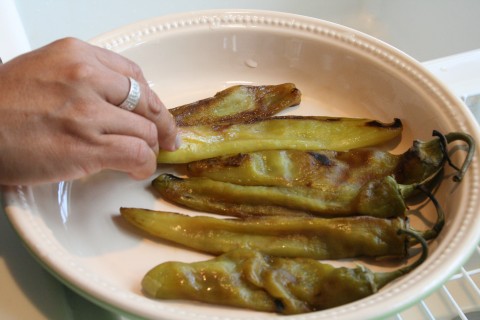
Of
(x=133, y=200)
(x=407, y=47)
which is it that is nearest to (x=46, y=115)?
(x=133, y=200)

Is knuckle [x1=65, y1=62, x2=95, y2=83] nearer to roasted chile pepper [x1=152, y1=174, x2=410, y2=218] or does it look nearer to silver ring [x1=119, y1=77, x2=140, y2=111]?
silver ring [x1=119, y1=77, x2=140, y2=111]

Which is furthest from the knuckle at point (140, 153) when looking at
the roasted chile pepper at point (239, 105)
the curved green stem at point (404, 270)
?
the curved green stem at point (404, 270)

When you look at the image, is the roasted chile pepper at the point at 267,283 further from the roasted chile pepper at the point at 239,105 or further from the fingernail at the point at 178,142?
the roasted chile pepper at the point at 239,105

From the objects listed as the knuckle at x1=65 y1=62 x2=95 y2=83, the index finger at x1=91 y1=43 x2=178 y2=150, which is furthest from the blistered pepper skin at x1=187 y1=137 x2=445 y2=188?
the knuckle at x1=65 y1=62 x2=95 y2=83

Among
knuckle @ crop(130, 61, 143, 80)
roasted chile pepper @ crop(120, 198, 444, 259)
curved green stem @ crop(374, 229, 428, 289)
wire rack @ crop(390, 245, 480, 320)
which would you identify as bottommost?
wire rack @ crop(390, 245, 480, 320)

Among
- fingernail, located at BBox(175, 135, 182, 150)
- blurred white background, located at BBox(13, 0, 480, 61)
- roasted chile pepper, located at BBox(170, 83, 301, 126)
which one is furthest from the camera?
blurred white background, located at BBox(13, 0, 480, 61)
